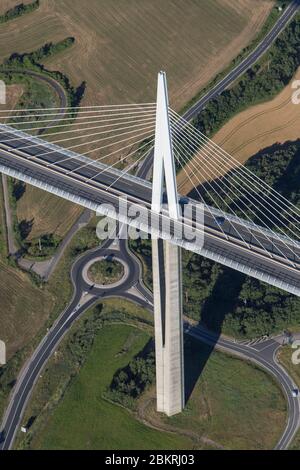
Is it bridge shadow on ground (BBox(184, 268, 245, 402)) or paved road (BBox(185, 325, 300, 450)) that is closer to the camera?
paved road (BBox(185, 325, 300, 450))

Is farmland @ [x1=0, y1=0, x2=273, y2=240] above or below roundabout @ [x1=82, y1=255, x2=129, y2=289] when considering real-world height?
above

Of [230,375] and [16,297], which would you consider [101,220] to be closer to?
[16,297]

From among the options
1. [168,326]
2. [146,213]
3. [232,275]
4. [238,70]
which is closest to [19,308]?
[168,326]

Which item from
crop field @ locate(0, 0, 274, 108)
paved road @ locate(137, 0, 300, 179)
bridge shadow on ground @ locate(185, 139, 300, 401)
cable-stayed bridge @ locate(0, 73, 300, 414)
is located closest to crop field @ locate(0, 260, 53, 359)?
bridge shadow on ground @ locate(185, 139, 300, 401)

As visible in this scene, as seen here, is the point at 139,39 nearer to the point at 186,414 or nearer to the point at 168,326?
the point at 168,326

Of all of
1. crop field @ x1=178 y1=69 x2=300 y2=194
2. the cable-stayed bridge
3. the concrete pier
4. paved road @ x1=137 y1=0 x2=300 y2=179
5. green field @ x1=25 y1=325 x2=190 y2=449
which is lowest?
green field @ x1=25 y1=325 x2=190 y2=449

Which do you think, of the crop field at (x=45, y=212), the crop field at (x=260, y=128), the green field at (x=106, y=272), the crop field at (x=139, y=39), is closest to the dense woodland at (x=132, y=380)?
the green field at (x=106, y=272)

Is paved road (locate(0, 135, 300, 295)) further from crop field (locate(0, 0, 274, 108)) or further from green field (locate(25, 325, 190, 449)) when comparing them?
crop field (locate(0, 0, 274, 108))
